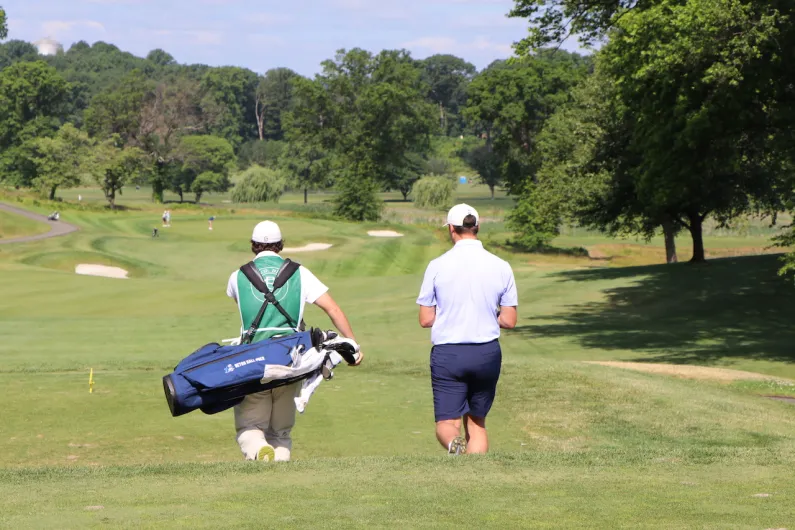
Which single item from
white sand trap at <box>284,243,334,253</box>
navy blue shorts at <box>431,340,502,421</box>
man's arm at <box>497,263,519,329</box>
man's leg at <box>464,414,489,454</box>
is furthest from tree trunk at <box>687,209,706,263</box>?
man's arm at <box>497,263,519,329</box>

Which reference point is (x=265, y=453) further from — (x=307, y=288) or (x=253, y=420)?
(x=307, y=288)

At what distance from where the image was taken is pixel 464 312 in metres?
8.65

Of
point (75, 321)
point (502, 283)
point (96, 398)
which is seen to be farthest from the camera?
point (75, 321)

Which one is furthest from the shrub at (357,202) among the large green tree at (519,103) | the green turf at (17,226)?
the green turf at (17,226)

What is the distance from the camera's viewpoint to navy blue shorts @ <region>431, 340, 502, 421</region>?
8695 millimetres

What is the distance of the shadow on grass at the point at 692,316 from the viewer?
27406mm

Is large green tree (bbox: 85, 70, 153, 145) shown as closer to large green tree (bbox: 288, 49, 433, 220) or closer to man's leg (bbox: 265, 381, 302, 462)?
large green tree (bbox: 288, 49, 433, 220)

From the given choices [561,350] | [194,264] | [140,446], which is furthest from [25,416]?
[194,264]

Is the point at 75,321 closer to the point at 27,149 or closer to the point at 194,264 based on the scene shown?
the point at 194,264

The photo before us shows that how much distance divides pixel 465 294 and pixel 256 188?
11957 cm

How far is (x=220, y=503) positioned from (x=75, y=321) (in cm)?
2407

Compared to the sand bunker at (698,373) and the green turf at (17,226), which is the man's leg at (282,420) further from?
the green turf at (17,226)

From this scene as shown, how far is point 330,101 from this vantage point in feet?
406

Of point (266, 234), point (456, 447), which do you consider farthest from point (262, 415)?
point (456, 447)
